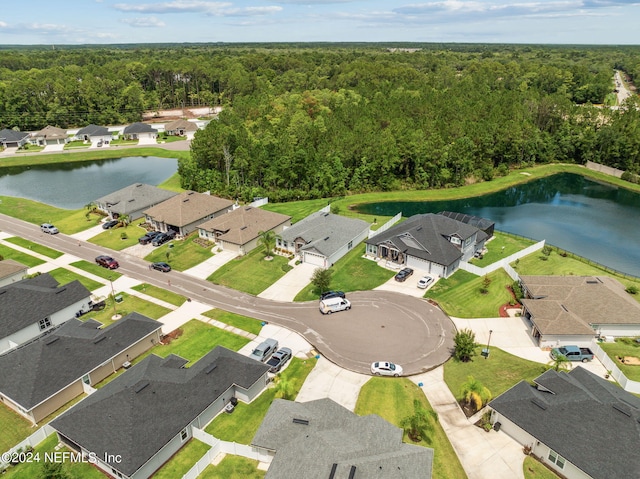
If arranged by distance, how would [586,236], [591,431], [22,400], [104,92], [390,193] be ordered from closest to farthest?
1. [591,431]
2. [22,400]
3. [586,236]
4. [390,193]
5. [104,92]

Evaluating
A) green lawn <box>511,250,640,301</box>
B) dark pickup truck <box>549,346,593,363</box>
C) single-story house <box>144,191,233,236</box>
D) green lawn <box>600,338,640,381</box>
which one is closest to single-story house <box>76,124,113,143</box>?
single-story house <box>144,191,233,236</box>

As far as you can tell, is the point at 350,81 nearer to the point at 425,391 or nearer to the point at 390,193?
the point at 390,193

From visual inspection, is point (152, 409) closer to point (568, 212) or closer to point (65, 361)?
point (65, 361)

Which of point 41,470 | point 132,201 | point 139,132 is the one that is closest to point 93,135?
point 139,132

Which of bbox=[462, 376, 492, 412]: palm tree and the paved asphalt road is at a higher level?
bbox=[462, 376, 492, 412]: palm tree

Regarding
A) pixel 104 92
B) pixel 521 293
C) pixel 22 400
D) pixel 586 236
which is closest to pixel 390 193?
pixel 586 236

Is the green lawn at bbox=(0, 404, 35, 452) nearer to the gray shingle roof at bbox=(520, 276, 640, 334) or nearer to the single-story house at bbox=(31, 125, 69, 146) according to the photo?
the gray shingle roof at bbox=(520, 276, 640, 334)
